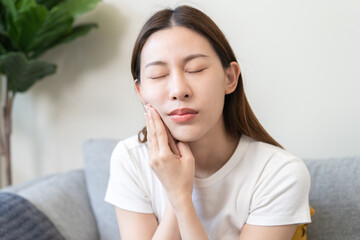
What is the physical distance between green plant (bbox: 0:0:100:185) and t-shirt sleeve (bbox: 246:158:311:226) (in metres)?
1.20

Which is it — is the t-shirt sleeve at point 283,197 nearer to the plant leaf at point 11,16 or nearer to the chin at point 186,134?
the chin at point 186,134

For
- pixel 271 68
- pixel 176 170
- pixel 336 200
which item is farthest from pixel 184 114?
pixel 271 68

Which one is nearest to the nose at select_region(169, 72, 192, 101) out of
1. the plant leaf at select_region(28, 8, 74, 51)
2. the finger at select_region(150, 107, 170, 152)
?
the finger at select_region(150, 107, 170, 152)

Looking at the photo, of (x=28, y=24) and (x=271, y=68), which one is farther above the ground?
(x=28, y=24)

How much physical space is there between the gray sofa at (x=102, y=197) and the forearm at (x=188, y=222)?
0.48 meters

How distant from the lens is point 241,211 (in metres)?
1.12

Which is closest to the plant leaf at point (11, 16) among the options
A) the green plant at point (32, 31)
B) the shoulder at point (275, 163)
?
the green plant at point (32, 31)

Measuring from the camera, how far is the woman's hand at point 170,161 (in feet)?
3.43

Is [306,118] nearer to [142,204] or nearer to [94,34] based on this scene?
[142,204]

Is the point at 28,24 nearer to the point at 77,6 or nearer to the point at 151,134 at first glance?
the point at 77,6

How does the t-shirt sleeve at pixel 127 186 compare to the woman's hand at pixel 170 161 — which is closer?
the woman's hand at pixel 170 161

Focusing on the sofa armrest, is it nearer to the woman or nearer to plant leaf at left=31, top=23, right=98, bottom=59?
the woman

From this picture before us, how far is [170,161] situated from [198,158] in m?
0.16

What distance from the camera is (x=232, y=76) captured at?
3.68 feet
